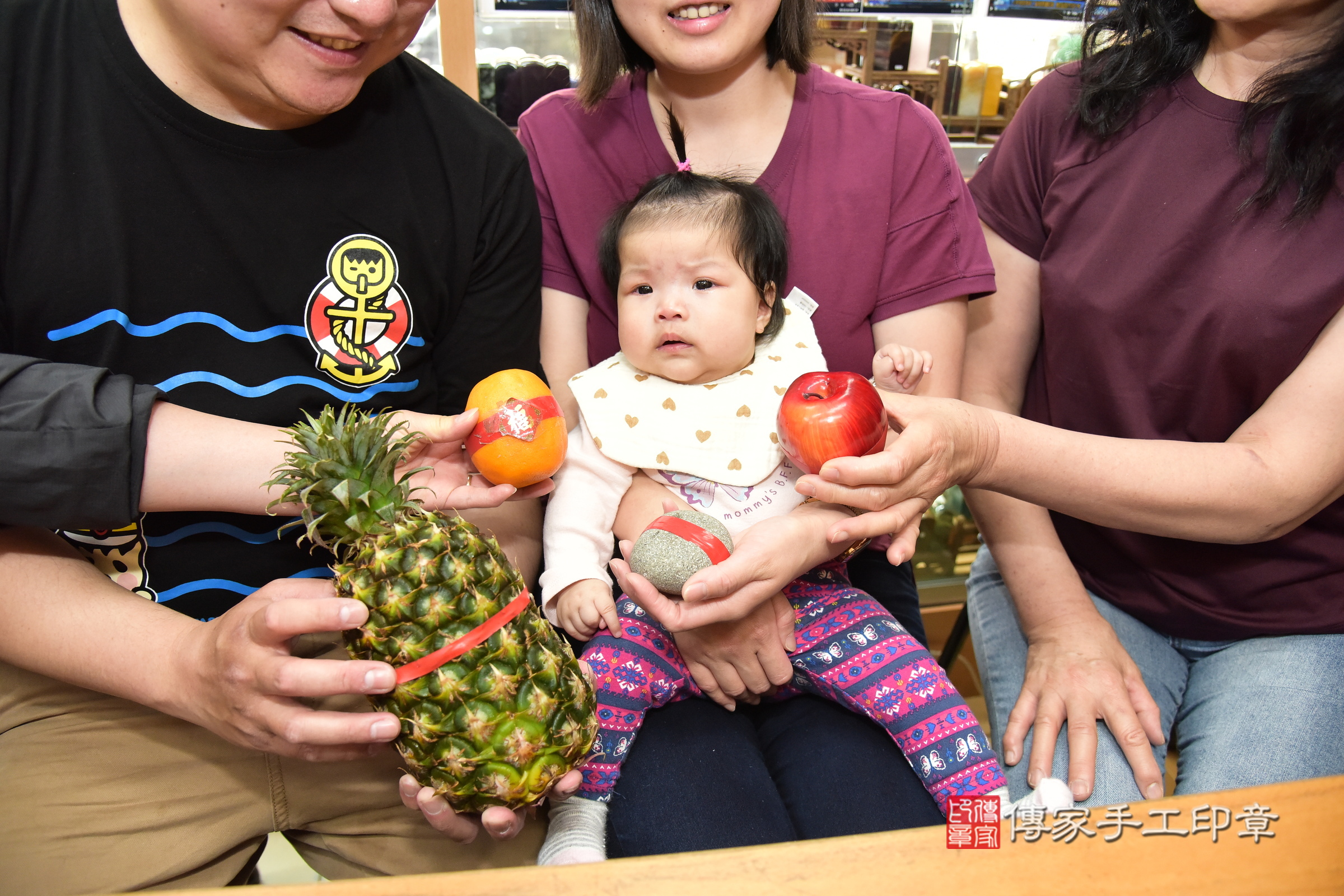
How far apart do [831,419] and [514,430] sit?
0.57m

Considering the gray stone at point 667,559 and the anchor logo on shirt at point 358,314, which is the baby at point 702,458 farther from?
the anchor logo on shirt at point 358,314

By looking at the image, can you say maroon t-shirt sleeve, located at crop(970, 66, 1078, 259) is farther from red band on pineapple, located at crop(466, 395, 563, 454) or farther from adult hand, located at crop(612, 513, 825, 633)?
red band on pineapple, located at crop(466, 395, 563, 454)

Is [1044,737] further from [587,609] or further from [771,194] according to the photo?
[771,194]

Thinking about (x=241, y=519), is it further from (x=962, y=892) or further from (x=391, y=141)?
(x=962, y=892)

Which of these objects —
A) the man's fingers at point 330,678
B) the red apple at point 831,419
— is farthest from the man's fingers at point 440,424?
the red apple at point 831,419

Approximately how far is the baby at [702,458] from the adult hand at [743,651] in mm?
50

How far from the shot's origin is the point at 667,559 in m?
1.51

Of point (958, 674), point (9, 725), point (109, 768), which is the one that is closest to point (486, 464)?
Answer: point (109, 768)

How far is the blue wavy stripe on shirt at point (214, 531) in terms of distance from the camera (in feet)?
5.09

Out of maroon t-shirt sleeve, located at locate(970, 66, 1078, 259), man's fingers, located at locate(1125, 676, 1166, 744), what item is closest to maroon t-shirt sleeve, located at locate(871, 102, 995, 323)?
maroon t-shirt sleeve, located at locate(970, 66, 1078, 259)

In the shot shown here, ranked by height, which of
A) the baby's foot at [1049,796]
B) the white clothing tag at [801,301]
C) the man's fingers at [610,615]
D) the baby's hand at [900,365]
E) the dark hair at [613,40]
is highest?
the dark hair at [613,40]

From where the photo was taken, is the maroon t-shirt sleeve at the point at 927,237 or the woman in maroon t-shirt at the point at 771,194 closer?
the woman in maroon t-shirt at the point at 771,194

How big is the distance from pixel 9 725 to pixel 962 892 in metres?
1.59

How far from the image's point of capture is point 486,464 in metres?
1.60
